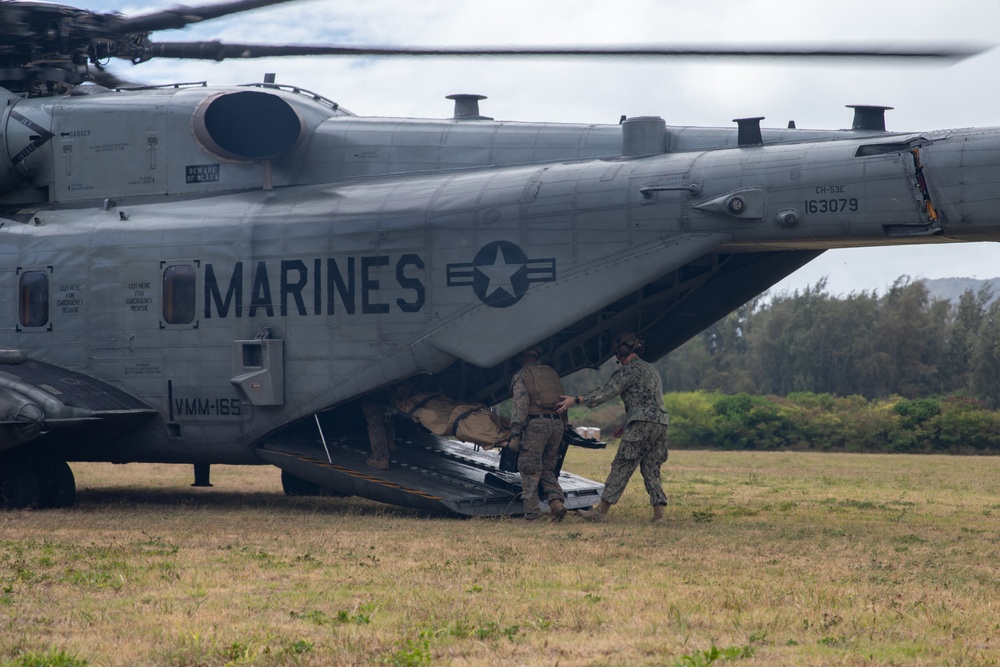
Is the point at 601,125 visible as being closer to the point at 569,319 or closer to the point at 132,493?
the point at 569,319

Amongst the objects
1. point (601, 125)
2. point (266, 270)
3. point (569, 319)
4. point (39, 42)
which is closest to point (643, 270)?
point (569, 319)

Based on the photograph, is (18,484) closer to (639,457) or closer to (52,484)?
(52,484)

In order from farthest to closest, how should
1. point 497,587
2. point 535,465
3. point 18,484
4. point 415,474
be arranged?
point 18,484 → point 415,474 → point 535,465 → point 497,587

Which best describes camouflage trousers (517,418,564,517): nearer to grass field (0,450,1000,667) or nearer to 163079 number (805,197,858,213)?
grass field (0,450,1000,667)

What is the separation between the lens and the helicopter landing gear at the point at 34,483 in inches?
557

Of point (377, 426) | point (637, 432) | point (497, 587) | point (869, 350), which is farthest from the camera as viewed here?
point (869, 350)

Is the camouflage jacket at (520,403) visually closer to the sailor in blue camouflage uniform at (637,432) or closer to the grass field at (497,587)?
the sailor in blue camouflage uniform at (637,432)

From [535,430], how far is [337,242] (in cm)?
322

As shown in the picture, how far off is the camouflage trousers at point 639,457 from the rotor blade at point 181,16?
19.0 ft

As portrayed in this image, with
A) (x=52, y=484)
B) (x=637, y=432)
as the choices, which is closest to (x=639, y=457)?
(x=637, y=432)

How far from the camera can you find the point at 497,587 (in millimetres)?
8031

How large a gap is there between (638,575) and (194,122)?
29.2 ft

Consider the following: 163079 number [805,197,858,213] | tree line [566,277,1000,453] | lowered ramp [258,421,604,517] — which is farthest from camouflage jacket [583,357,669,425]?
tree line [566,277,1000,453]

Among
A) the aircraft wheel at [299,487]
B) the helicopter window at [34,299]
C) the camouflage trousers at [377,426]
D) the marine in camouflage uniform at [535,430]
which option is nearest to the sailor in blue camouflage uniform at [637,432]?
the marine in camouflage uniform at [535,430]
